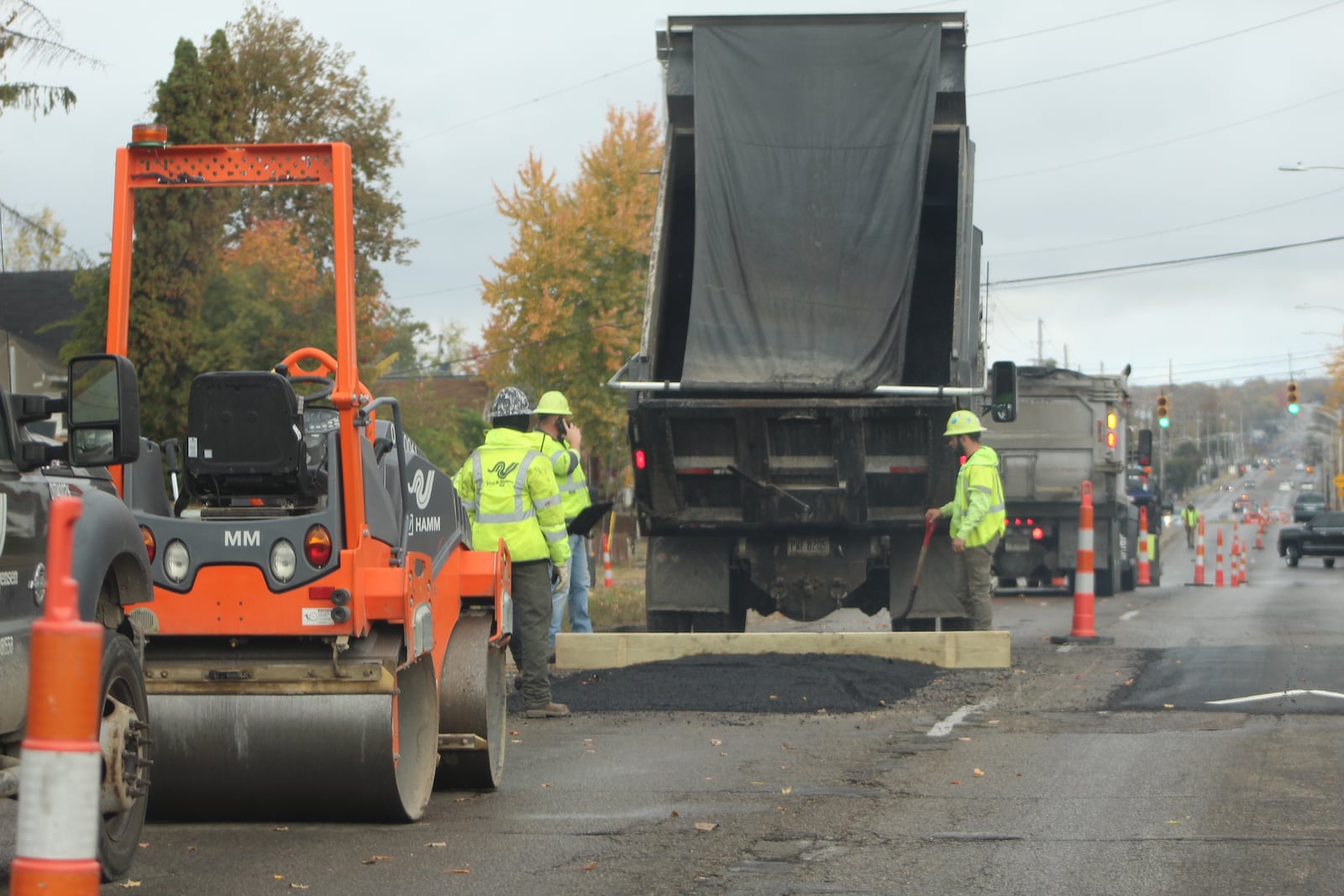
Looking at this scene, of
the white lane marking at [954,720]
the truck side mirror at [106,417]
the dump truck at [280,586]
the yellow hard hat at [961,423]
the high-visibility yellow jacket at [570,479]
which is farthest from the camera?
the yellow hard hat at [961,423]

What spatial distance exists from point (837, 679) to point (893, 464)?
1935 mm

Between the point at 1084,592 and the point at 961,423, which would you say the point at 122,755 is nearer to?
the point at 961,423

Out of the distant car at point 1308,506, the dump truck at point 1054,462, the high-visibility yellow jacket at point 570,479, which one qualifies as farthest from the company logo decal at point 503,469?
the distant car at point 1308,506

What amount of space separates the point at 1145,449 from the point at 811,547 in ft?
42.8

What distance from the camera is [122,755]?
5.11 metres

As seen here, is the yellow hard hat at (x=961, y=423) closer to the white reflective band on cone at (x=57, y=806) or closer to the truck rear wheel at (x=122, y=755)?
the truck rear wheel at (x=122, y=755)

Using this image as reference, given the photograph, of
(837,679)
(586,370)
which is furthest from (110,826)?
(586,370)

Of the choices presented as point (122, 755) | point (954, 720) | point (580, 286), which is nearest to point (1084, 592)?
point (954, 720)

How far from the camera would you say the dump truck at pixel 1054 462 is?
22.3m

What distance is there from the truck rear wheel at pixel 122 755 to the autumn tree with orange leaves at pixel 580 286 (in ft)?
110

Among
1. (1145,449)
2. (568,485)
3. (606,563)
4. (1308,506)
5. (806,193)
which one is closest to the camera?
(806,193)

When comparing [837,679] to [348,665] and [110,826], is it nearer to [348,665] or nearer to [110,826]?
[348,665]

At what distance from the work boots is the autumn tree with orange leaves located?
94.6 feet

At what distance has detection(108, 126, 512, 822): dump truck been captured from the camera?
623 centimetres
